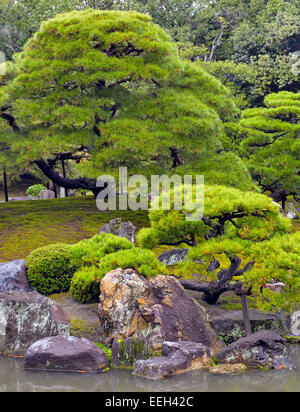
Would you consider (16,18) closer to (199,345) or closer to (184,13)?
(184,13)

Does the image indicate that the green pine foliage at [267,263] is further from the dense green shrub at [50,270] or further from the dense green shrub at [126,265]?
the dense green shrub at [50,270]

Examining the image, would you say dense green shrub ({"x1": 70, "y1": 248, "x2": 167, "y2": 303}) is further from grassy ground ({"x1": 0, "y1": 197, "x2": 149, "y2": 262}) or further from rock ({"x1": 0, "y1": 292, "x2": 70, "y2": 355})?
grassy ground ({"x1": 0, "y1": 197, "x2": 149, "y2": 262})

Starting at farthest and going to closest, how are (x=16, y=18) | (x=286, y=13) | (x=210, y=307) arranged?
(x=16, y=18)
(x=286, y=13)
(x=210, y=307)

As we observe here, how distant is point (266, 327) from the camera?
9.86m

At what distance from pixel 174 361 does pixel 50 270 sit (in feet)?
16.0

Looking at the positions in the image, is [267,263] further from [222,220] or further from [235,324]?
[235,324]

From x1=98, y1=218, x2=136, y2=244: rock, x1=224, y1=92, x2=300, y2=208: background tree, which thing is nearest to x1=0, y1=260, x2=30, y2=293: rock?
x1=98, y1=218, x2=136, y2=244: rock

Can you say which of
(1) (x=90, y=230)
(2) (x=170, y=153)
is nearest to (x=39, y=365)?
(1) (x=90, y=230)

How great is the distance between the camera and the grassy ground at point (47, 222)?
15078 mm

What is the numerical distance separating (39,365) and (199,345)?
2677mm

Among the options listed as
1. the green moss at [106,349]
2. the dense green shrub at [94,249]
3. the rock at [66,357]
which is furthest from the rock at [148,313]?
the dense green shrub at [94,249]

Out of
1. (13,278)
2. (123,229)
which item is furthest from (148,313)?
(123,229)

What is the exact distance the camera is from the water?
283 inches

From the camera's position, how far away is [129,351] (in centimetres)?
837
